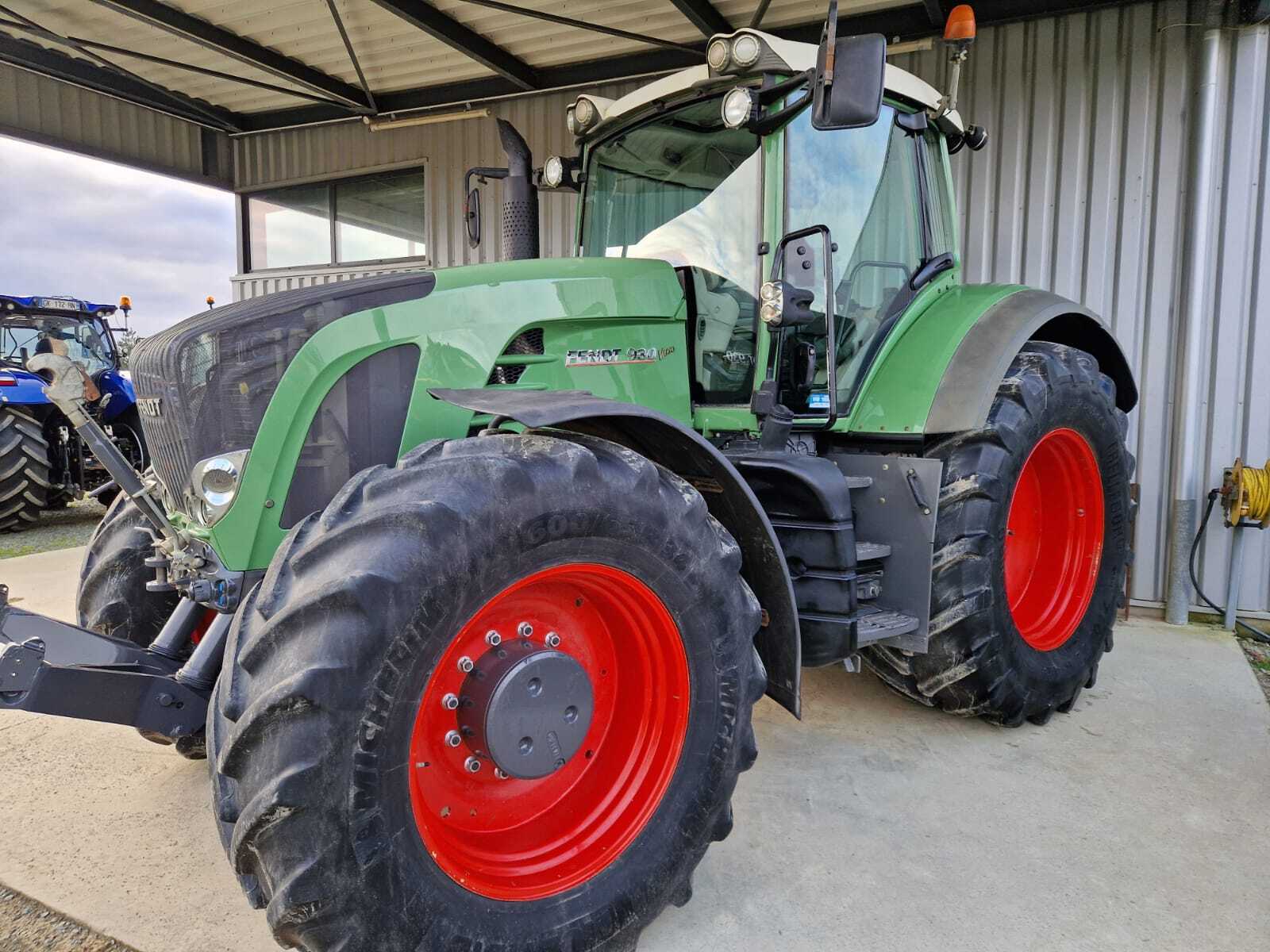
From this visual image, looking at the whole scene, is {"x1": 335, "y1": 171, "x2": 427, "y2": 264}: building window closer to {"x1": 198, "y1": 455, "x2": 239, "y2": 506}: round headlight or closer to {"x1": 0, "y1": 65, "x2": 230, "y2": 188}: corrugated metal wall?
{"x1": 0, "y1": 65, "x2": 230, "y2": 188}: corrugated metal wall

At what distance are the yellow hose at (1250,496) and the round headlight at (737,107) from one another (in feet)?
11.1

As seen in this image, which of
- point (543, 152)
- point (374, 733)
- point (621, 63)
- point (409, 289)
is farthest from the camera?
point (543, 152)

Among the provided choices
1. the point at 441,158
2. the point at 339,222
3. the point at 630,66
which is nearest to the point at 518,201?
the point at 630,66

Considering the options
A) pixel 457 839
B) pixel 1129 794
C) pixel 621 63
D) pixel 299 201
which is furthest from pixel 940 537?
pixel 299 201

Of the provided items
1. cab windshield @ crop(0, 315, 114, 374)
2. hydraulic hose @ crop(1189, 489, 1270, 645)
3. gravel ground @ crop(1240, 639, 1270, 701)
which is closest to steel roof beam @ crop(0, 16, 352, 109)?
cab windshield @ crop(0, 315, 114, 374)

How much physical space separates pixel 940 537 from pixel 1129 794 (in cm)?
100

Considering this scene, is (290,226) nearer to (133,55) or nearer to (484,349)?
(133,55)

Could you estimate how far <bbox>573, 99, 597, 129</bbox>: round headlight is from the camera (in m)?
3.08

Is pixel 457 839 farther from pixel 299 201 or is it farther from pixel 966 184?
pixel 299 201

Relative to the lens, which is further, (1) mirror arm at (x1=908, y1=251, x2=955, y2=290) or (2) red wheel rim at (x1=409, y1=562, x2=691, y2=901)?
(1) mirror arm at (x1=908, y1=251, x2=955, y2=290)

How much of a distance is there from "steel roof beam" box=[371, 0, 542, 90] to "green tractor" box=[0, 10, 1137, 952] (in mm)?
2467

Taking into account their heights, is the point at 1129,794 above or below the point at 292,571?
below

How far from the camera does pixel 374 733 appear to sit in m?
1.52

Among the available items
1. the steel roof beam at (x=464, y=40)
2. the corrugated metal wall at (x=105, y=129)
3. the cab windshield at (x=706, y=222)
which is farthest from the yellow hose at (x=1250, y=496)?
the corrugated metal wall at (x=105, y=129)
